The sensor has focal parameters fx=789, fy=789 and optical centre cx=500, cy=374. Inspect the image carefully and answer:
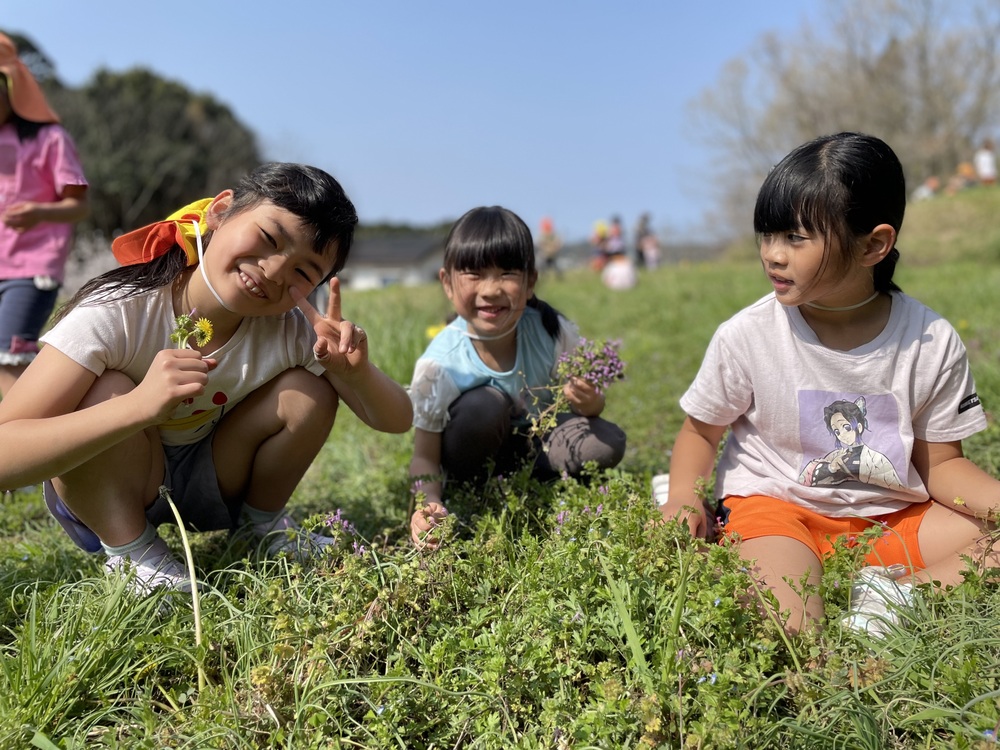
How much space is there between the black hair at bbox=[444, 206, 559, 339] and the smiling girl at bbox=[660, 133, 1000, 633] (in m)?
0.70

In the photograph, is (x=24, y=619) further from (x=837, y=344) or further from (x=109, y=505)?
(x=837, y=344)

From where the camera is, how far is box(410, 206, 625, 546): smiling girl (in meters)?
2.62

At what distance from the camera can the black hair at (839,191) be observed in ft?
6.74

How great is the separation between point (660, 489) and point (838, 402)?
2.19 feet

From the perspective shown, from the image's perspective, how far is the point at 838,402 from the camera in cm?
230

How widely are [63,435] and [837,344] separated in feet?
6.75

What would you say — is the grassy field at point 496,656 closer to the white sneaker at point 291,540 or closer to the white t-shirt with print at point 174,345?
the white sneaker at point 291,540

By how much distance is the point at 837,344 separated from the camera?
2307 millimetres

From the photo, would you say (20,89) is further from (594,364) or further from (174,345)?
(594,364)

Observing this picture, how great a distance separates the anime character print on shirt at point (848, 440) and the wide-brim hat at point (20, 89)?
11.3 feet

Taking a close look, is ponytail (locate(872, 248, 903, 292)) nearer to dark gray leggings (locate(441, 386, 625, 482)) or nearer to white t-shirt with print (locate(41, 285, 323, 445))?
dark gray leggings (locate(441, 386, 625, 482))

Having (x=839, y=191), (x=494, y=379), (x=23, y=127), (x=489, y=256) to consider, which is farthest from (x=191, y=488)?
(x=23, y=127)

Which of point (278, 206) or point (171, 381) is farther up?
point (278, 206)

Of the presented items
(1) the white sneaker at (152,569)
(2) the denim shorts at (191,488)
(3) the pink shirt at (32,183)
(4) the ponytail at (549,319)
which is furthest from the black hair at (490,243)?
(3) the pink shirt at (32,183)
